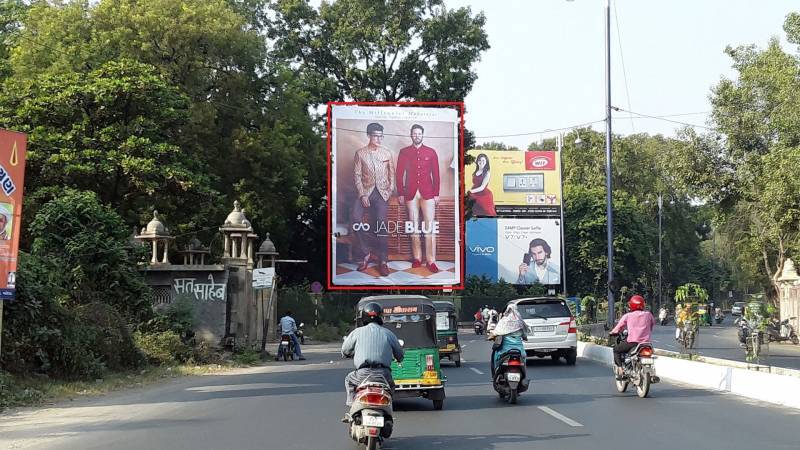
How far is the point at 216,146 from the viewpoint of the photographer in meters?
40.2

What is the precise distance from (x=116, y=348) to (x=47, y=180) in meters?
10.7

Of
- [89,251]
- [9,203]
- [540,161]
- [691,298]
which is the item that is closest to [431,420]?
[9,203]

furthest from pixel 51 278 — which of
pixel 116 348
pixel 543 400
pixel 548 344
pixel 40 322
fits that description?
pixel 548 344

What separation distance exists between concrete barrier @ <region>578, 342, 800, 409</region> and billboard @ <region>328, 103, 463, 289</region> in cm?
1340

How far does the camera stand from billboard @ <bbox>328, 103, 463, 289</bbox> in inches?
1305

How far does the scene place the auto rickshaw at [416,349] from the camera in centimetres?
1380

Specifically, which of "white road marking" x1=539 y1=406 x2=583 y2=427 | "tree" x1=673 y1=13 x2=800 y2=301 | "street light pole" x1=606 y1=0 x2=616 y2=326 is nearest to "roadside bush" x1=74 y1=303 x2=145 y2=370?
"white road marking" x1=539 y1=406 x2=583 y2=427

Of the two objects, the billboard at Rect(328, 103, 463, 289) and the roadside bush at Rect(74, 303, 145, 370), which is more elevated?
the billboard at Rect(328, 103, 463, 289)

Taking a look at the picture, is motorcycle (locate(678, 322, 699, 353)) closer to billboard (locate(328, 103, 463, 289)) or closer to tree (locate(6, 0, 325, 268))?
billboard (locate(328, 103, 463, 289))

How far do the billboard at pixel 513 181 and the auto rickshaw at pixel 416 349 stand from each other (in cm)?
5953

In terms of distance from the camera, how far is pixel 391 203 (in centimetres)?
3328

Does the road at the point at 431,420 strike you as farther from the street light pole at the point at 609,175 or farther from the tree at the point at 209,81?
the tree at the point at 209,81

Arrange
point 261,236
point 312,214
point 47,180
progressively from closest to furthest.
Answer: point 47,180, point 261,236, point 312,214

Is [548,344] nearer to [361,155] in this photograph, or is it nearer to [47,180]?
[361,155]
